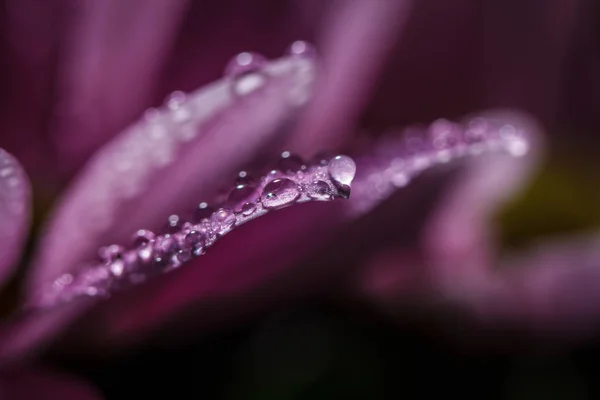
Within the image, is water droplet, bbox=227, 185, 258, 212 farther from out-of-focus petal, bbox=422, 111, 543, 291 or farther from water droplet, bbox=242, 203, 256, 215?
out-of-focus petal, bbox=422, 111, 543, 291

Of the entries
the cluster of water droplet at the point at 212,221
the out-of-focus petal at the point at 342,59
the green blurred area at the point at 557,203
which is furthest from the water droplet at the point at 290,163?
the green blurred area at the point at 557,203

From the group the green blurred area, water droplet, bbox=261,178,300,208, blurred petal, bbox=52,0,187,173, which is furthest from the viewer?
the green blurred area

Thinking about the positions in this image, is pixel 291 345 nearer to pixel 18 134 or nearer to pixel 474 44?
pixel 18 134

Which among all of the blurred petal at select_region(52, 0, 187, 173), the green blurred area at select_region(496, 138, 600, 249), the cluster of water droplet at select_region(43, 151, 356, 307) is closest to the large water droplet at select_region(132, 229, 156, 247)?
the cluster of water droplet at select_region(43, 151, 356, 307)

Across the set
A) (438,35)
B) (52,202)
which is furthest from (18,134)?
(438,35)

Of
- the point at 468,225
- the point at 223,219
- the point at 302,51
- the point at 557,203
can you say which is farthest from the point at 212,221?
the point at 557,203

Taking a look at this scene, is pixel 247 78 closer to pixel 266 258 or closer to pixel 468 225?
pixel 266 258
